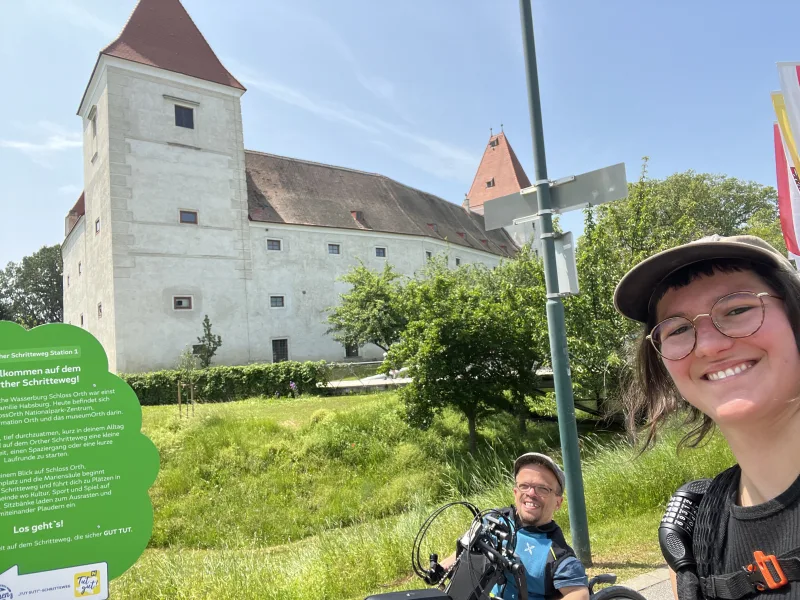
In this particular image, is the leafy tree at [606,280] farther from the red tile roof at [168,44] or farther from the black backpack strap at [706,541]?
the red tile roof at [168,44]

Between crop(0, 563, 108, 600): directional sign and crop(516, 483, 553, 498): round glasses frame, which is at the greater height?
crop(516, 483, 553, 498): round glasses frame

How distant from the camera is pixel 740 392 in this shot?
3.57ft

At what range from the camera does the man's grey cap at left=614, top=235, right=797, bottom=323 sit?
1.09 meters

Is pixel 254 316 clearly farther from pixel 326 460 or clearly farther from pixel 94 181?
pixel 326 460

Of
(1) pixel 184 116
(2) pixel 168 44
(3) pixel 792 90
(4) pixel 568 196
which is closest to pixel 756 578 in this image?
(4) pixel 568 196

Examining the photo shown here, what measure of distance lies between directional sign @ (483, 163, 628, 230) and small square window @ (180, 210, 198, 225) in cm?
2696

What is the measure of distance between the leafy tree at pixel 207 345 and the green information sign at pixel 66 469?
81.5ft

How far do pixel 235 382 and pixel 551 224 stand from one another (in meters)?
20.3

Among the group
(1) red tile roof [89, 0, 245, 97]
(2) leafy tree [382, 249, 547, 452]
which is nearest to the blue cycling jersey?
(2) leafy tree [382, 249, 547, 452]

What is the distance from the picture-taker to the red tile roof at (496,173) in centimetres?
5756

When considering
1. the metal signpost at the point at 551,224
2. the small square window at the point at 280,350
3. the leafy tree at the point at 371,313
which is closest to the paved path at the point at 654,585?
the metal signpost at the point at 551,224

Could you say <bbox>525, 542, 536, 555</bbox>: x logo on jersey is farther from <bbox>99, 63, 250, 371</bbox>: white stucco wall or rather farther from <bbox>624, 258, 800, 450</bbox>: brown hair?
<bbox>99, 63, 250, 371</bbox>: white stucco wall

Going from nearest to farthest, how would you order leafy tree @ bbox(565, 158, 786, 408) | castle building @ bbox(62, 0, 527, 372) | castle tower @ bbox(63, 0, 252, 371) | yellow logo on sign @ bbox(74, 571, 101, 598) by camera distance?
1. yellow logo on sign @ bbox(74, 571, 101, 598)
2. leafy tree @ bbox(565, 158, 786, 408)
3. castle tower @ bbox(63, 0, 252, 371)
4. castle building @ bbox(62, 0, 527, 372)

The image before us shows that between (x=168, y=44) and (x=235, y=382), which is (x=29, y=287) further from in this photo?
(x=235, y=382)
